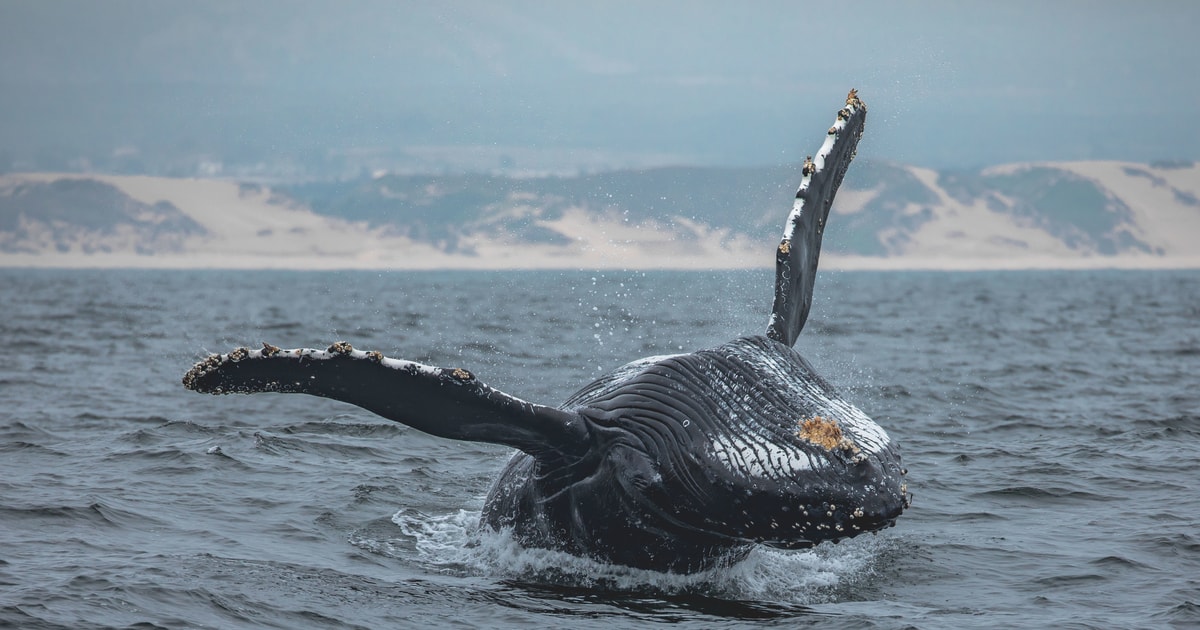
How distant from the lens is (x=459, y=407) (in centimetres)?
718

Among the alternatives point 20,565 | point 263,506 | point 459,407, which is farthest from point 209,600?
point 263,506

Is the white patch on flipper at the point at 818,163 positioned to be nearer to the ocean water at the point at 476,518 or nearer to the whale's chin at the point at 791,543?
the ocean water at the point at 476,518

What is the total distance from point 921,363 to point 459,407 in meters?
18.4

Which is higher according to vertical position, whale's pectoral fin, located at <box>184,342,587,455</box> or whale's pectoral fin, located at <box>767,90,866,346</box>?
whale's pectoral fin, located at <box>767,90,866,346</box>

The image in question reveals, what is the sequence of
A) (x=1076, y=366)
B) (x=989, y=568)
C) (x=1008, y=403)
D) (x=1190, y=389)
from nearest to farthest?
(x=989, y=568) → (x=1008, y=403) → (x=1190, y=389) → (x=1076, y=366)

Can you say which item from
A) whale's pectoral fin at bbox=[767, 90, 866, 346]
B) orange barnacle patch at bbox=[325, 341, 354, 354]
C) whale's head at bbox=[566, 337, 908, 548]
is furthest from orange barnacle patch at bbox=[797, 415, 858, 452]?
orange barnacle patch at bbox=[325, 341, 354, 354]

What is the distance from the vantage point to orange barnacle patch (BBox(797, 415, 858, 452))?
285 inches

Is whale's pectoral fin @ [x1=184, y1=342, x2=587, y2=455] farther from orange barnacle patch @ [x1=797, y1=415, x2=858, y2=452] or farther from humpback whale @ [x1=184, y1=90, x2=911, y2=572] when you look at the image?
orange barnacle patch @ [x1=797, y1=415, x2=858, y2=452]

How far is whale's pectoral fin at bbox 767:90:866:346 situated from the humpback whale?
67 cm

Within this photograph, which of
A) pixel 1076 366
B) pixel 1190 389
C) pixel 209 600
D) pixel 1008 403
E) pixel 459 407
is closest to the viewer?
pixel 459 407

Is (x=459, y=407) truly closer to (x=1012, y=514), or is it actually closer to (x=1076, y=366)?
(x=1012, y=514)

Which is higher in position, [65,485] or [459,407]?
[459,407]

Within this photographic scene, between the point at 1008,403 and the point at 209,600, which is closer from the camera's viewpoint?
the point at 209,600

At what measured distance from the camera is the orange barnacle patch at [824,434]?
7.24 metres
